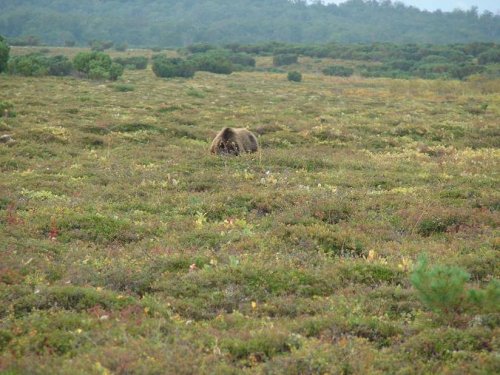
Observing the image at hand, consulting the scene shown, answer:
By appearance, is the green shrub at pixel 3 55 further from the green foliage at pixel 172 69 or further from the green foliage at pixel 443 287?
the green foliage at pixel 443 287

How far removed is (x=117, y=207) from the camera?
1303 cm

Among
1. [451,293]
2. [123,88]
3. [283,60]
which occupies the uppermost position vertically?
[283,60]

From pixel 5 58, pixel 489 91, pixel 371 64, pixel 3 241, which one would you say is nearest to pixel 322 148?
pixel 3 241

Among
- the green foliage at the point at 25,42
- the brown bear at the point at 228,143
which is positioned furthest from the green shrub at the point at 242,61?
the brown bear at the point at 228,143

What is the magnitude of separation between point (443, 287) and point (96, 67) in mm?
45150

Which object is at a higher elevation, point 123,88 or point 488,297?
point 123,88

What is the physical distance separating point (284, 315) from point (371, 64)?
283ft

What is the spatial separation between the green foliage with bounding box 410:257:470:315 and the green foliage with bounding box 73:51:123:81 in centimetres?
4366

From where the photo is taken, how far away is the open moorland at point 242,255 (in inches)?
251

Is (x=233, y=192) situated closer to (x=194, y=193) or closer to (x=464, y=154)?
(x=194, y=193)

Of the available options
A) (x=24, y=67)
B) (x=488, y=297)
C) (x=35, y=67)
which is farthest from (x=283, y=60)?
(x=488, y=297)

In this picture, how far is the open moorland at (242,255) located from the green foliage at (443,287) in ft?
0.07

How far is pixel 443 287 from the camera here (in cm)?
683

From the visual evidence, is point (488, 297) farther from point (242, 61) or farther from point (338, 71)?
point (242, 61)
